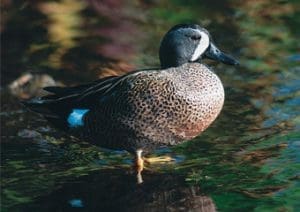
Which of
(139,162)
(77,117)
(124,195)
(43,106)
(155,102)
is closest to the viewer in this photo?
(124,195)

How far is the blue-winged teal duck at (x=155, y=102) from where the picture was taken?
678 centimetres

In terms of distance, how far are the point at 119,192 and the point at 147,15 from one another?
4.67m

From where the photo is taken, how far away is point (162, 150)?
7430 millimetres

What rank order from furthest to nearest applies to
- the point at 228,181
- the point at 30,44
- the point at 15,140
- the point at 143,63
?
the point at 30,44
the point at 143,63
the point at 15,140
the point at 228,181

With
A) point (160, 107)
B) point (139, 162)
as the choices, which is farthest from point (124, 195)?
point (160, 107)

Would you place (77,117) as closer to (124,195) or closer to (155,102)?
(155,102)

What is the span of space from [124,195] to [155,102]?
2.30ft

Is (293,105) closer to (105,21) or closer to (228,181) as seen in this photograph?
(228,181)

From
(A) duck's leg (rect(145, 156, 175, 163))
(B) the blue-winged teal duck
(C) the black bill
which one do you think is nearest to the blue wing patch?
(B) the blue-winged teal duck

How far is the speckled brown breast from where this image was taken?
6.77 m

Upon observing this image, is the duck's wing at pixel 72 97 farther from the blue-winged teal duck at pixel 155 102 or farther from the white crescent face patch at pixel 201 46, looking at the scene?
the white crescent face patch at pixel 201 46

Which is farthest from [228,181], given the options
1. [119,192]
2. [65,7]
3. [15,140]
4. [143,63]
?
[65,7]

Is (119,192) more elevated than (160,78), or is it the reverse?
(160,78)

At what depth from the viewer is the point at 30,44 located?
33.0 ft
